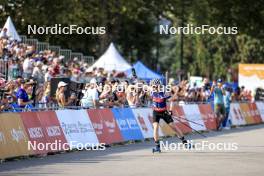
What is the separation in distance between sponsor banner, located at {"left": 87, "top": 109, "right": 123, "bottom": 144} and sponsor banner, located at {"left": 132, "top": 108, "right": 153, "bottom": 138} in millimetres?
1805

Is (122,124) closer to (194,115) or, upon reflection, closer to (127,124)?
(127,124)

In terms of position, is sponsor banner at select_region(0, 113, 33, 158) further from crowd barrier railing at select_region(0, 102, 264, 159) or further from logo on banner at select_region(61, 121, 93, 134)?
logo on banner at select_region(61, 121, 93, 134)

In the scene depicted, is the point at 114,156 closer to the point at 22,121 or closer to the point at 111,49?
the point at 22,121

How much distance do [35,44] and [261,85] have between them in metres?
18.3

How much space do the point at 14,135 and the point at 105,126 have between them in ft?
15.5

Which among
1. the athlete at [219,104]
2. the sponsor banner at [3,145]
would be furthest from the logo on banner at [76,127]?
the athlete at [219,104]

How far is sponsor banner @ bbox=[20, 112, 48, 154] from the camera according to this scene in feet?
60.7

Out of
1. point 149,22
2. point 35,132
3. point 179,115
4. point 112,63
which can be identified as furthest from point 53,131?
point 149,22

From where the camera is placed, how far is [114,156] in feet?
62.2

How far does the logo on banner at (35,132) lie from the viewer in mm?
18603

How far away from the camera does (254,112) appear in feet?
126

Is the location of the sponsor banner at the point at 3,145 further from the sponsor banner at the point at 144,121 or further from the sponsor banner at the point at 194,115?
the sponsor banner at the point at 194,115

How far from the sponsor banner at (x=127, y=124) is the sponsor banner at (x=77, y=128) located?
1831mm

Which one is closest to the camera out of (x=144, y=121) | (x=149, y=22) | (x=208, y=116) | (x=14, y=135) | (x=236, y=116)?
(x=14, y=135)
